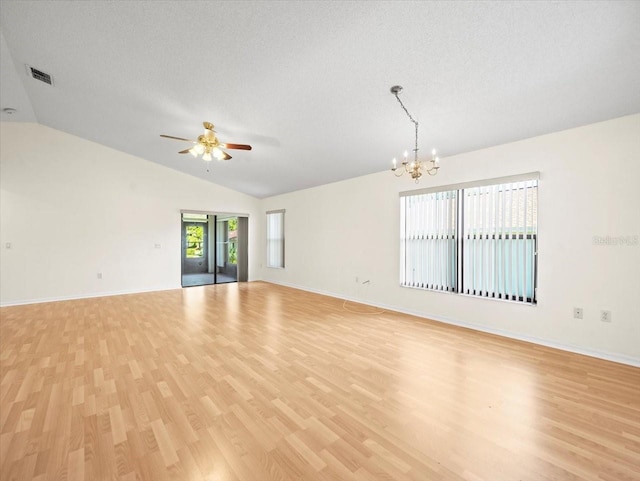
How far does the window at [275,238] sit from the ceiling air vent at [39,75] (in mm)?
5045

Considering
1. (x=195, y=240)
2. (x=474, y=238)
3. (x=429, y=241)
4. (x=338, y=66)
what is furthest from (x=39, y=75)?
Result: (x=474, y=238)

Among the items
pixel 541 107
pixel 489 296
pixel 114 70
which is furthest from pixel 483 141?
pixel 114 70

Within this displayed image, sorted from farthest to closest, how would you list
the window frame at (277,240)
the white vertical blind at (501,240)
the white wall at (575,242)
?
the window frame at (277,240)
the white vertical blind at (501,240)
the white wall at (575,242)

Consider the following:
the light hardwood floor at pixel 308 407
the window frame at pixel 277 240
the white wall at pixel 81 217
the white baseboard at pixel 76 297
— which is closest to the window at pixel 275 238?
the window frame at pixel 277 240

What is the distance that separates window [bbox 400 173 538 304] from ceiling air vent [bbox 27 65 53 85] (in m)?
5.54

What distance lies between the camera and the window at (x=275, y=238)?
26.3 feet

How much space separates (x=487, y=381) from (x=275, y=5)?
367 cm

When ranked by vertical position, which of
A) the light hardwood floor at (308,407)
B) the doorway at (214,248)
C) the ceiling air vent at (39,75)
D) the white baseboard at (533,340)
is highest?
the ceiling air vent at (39,75)

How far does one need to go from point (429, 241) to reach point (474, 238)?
2.30ft

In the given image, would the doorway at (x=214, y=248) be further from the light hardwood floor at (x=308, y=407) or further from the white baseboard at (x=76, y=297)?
the light hardwood floor at (x=308, y=407)

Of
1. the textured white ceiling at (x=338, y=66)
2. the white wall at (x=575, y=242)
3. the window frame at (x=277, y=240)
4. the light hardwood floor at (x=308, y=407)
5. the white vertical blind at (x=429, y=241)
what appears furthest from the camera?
Answer: the window frame at (x=277, y=240)

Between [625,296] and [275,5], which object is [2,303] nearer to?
[275,5]

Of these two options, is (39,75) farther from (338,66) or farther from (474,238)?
(474,238)

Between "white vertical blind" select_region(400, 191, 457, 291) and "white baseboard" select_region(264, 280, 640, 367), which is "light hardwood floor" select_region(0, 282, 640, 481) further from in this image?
"white vertical blind" select_region(400, 191, 457, 291)
